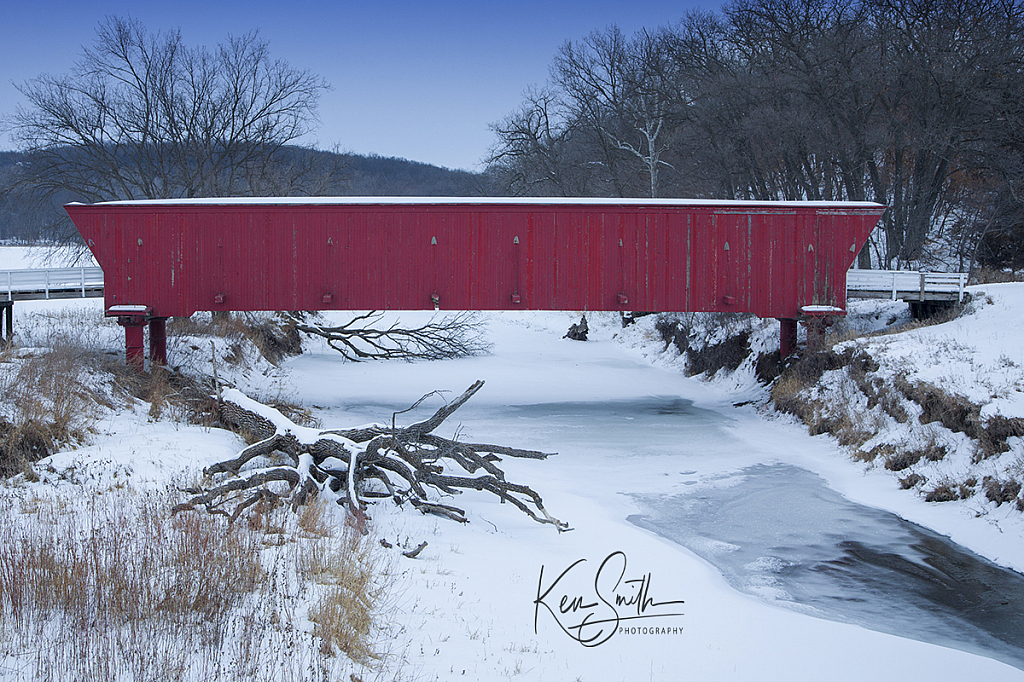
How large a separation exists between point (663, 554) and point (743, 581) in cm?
86

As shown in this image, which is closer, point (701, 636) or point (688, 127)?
point (701, 636)

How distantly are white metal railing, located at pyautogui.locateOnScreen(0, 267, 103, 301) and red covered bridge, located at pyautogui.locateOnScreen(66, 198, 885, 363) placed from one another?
2.35 m

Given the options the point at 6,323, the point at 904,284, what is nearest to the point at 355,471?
the point at 6,323

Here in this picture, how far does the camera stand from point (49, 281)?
59.6 feet

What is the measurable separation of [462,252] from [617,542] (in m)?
9.28

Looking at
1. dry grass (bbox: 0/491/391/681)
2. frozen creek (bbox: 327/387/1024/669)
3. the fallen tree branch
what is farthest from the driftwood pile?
the fallen tree branch

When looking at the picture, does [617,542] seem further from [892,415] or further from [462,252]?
[462,252]

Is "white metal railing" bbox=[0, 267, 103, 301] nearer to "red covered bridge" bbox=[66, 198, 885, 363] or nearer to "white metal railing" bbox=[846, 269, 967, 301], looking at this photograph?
"red covered bridge" bbox=[66, 198, 885, 363]

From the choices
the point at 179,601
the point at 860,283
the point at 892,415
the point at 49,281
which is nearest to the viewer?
the point at 179,601

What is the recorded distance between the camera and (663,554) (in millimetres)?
8047

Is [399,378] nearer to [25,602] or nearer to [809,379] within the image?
[809,379]

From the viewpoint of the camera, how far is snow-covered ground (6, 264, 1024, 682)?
561 cm

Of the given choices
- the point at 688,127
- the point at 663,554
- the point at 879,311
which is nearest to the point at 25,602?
the point at 663,554

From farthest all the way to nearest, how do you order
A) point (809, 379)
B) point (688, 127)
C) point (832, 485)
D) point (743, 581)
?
point (688, 127) < point (809, 379) < point (832, 485) < point (743, 581)
